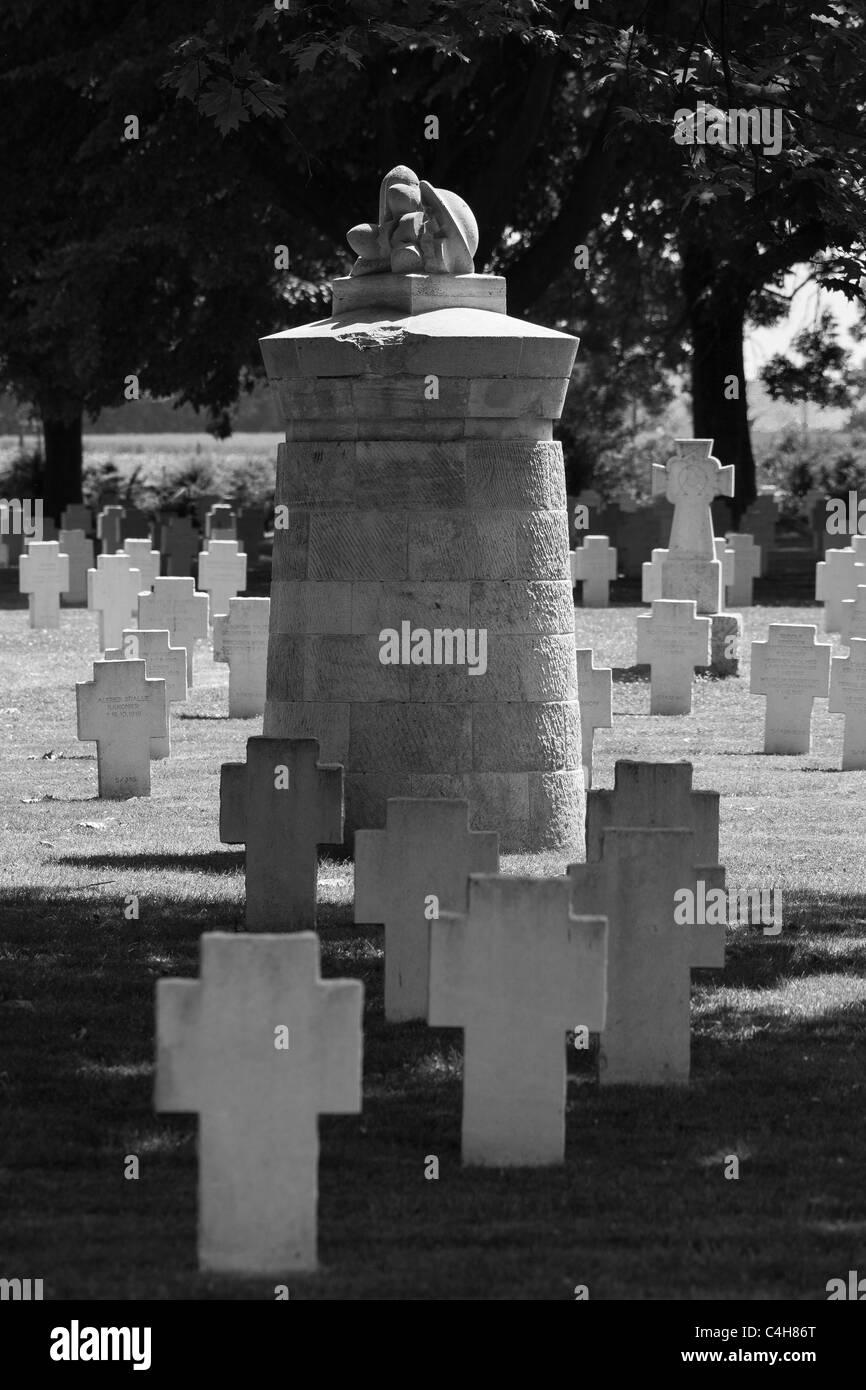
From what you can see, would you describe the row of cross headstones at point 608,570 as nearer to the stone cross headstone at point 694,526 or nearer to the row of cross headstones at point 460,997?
the stone cross headstone at point 694,526

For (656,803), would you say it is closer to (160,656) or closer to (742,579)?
(160,656)

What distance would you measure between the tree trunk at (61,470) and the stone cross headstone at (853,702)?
78.8ft

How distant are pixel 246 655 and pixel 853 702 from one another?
4.67 metres

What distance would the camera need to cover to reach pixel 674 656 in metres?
16.1

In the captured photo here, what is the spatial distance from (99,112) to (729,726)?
52.6ft

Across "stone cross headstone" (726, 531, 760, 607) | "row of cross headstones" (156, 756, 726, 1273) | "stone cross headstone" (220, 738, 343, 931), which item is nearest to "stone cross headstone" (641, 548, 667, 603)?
"stone cross headstone" (726, 531, 760, 607)

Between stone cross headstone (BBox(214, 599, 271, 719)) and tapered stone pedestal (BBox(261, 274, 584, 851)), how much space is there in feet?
17.8

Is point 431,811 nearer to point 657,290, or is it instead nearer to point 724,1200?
point 724,1200

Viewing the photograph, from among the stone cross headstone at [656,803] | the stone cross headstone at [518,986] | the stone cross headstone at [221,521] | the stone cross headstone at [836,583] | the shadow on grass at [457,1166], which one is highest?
the stone cross headstone at [221,521]

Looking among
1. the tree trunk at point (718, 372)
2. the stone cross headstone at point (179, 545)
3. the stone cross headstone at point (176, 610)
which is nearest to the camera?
the stone cross headstone at point (176, 610)

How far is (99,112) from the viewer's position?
27734mm

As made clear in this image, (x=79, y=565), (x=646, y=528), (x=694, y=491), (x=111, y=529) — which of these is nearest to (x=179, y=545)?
(x=111, y=529)

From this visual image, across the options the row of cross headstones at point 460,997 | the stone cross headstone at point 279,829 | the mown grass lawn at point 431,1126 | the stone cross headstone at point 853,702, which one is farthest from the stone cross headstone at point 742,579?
the row of cross headstones at point 460,997

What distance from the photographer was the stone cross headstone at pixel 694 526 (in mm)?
19297
